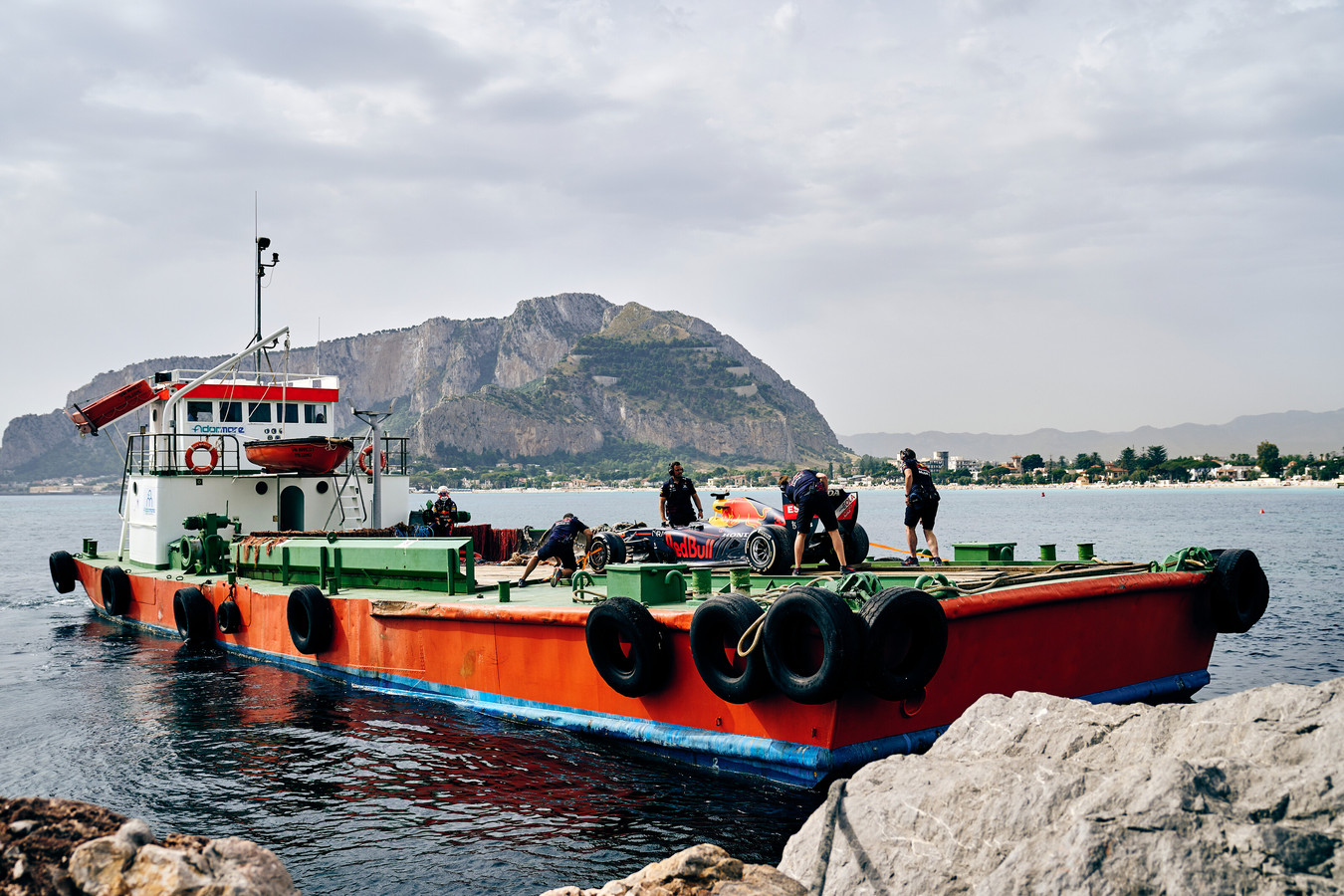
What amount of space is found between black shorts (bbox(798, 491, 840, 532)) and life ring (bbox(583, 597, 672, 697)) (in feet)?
9.26

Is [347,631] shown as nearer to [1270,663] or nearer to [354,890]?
[354,890]

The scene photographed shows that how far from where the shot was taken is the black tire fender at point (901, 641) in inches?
316

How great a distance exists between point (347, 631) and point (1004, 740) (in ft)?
32.6

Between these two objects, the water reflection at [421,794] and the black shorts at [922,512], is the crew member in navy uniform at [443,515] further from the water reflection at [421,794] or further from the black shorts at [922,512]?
the black shorts at [922,512]

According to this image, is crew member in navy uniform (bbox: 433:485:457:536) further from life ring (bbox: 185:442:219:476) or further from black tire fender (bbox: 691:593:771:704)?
black tire fender (bbox: 691:593:771:704)

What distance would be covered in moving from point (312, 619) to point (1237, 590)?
11903 mm

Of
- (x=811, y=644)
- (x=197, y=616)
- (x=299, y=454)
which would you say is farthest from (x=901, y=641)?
(x=197, y=616)

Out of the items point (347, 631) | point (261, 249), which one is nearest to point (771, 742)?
point (347, 631)

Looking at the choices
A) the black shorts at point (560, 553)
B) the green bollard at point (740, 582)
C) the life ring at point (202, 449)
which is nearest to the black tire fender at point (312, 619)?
the black shorts at point (560, 553)

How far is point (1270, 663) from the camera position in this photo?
16.5 m

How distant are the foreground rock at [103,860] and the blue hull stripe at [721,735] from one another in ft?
16.8

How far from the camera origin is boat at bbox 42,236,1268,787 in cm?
829

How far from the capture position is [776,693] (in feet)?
28.2

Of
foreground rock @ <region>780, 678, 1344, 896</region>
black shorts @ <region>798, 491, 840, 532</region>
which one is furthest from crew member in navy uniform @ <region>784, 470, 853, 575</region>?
foreground rock @ <region>780, 678, 1344, 896</region>
